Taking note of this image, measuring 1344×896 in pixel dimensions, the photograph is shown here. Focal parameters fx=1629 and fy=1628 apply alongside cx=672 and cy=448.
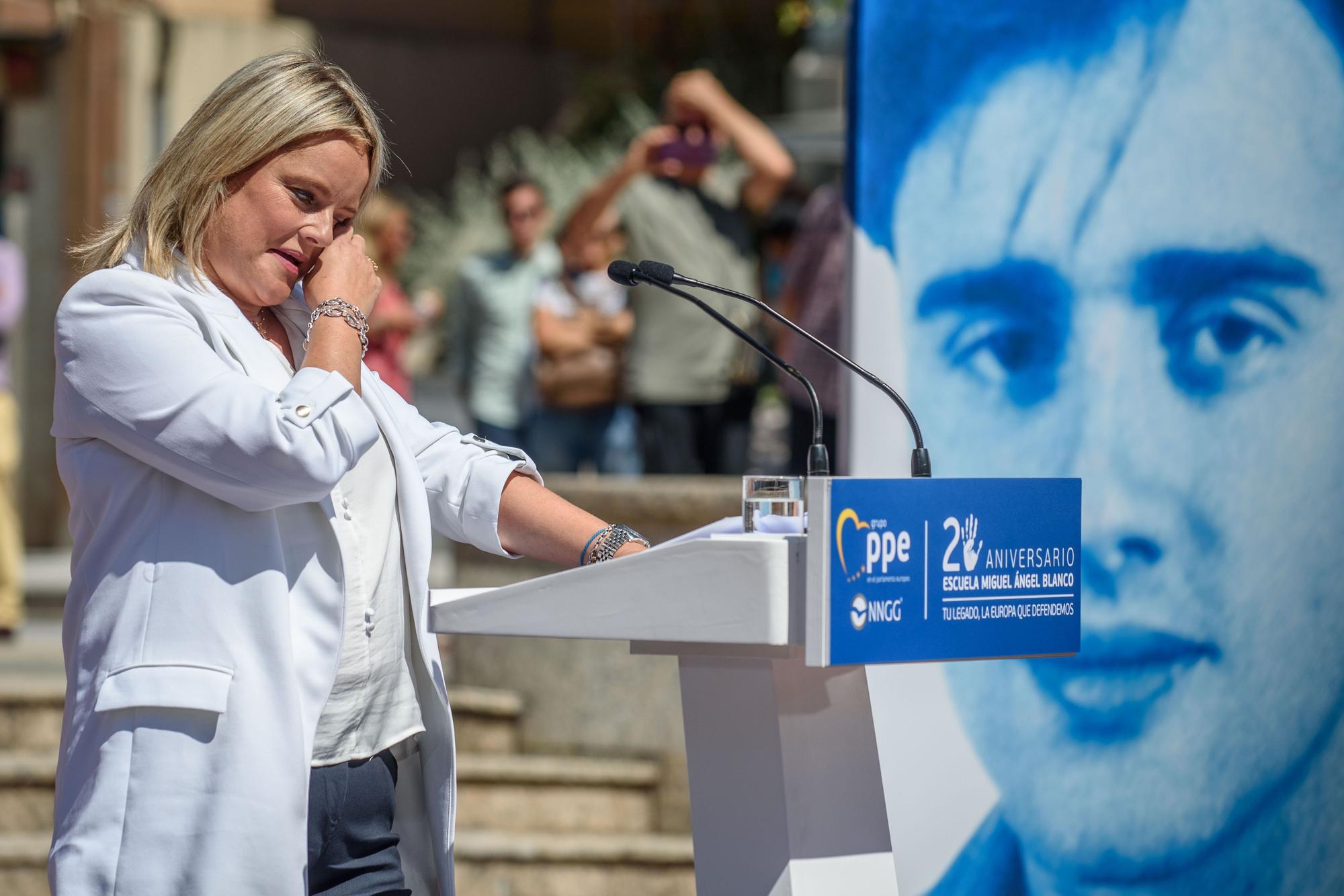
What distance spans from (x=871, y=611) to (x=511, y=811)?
324 centimetres

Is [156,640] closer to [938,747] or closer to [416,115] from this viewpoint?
[938,747]

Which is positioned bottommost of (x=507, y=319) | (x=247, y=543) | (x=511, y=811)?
(x=511, y=811)

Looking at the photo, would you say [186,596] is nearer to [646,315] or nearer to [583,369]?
[646,315]

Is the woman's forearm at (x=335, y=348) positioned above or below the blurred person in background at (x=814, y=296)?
below

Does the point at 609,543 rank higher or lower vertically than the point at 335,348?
lower


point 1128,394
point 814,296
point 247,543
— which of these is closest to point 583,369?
point 814,296

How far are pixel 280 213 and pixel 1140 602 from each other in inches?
77.8

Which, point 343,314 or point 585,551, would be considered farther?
point 585,551

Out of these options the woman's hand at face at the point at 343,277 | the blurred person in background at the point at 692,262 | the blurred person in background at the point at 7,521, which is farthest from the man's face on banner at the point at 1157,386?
the blurred person in background at the point at 7,521

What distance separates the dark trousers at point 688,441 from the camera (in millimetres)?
6016

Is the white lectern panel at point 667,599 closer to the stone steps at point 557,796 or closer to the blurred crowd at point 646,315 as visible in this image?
the stone steps at point 557,796

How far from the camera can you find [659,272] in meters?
2.33

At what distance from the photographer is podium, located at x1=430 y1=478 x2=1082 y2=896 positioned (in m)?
1.91

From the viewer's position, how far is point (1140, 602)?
3.35 m
